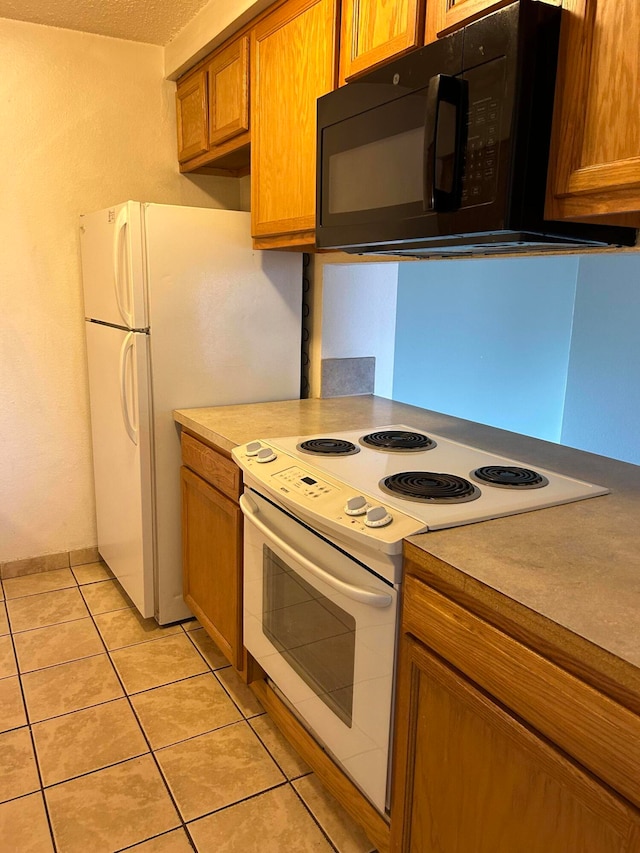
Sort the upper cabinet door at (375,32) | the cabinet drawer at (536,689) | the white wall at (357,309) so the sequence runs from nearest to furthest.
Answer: the cabinet drawer at (536,689) → the upper cabinet door at (375,32) → the white wall at (357,309)

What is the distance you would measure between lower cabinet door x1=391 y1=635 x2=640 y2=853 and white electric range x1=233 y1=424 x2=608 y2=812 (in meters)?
0.08

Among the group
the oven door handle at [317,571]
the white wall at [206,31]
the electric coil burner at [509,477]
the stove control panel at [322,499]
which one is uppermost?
the white wall at [206,31]

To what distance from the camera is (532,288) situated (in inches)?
166

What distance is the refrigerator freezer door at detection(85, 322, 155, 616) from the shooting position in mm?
2287

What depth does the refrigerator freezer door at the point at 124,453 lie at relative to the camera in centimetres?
229

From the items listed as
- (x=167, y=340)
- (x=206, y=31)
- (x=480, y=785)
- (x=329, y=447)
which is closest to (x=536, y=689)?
(x=480, y=785)

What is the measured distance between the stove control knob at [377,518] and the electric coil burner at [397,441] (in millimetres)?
566

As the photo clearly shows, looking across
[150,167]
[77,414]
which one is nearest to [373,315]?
[150,167]

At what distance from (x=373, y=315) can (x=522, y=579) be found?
5.80ft

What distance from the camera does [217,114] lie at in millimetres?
2473

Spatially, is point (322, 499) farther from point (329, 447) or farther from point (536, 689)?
point (536, 689)

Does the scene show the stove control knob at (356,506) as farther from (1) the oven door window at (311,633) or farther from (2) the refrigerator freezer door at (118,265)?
(2) the refrigerator freezer door at (118,265)

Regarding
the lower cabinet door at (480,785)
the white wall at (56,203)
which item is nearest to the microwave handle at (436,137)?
the lower cabinet door at (480,785)

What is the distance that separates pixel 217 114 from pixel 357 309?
92 centimetres
